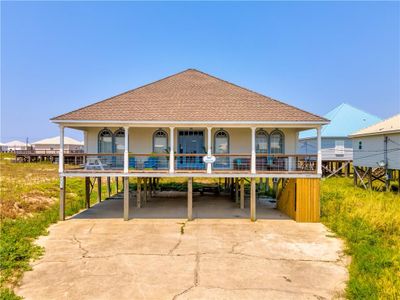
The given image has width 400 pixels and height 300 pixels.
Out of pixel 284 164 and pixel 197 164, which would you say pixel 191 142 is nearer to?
pixel 197 164

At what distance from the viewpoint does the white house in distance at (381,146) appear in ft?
72.8

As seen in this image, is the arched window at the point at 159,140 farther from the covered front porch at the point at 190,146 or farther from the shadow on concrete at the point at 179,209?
the shadow on concrete at the point at 179,209

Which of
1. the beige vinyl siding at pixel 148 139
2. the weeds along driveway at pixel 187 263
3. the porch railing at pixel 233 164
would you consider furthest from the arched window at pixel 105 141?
the porch railing at pixel 233 164

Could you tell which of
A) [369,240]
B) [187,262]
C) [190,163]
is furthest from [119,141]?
[369,240]

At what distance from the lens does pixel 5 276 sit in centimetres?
919

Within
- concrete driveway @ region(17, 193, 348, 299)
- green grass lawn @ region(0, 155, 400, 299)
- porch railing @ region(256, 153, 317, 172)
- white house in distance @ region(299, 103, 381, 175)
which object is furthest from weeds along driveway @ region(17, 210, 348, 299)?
white house in distance @ region(299, 103, 381, 175)

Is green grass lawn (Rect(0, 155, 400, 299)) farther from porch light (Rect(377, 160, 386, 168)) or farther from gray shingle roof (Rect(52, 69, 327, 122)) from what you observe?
gray shingle roof (Rect(52, 69, 327, 122))

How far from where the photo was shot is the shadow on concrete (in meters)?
17.1

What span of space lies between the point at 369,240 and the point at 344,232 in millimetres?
1423

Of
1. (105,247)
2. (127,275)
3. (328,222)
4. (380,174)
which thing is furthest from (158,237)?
(380,174)

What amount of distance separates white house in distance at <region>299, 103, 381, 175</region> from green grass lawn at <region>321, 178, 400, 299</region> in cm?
1658

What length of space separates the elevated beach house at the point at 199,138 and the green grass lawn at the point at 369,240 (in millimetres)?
1911

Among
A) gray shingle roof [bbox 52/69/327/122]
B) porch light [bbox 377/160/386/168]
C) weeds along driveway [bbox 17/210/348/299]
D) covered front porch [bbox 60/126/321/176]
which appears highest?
gray shingle roof [bbox 52/69/327/122]

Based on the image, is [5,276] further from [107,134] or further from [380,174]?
[380,174]
